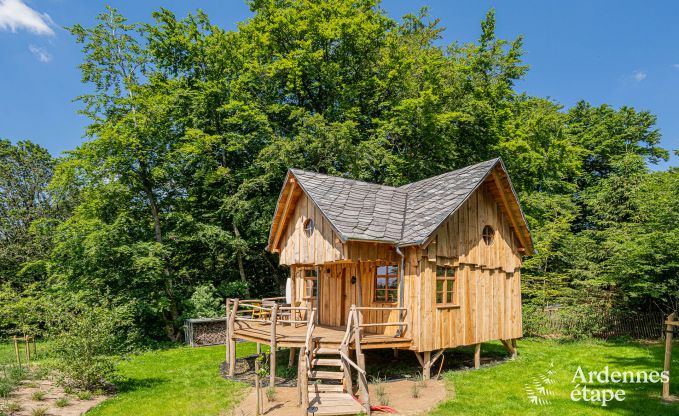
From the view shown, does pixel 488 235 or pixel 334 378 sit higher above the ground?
pixel 488 235

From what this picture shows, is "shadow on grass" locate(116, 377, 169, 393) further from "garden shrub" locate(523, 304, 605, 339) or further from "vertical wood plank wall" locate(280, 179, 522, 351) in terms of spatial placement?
"garden shrub" locate(523, 304, 605, 339)

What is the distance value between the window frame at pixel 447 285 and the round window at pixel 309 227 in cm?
432

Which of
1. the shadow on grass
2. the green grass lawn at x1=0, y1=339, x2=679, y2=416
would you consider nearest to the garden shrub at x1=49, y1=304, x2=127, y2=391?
the shadow on grass

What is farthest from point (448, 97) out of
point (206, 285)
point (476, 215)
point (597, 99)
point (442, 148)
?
point (597, 99)

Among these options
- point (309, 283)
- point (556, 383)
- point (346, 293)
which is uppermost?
point (309, 283)

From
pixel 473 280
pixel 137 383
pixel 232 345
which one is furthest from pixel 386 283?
pixel 137 383

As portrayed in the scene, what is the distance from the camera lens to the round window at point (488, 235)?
46.5ft

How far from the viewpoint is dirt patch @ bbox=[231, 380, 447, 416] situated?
940 centimetres

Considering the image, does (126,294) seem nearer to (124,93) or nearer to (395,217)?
(124,93)

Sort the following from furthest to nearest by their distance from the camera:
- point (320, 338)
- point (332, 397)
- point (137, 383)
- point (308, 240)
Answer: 1. point (308, 240)
2. point (137, 383)
3. point (320, 338)
4. point (332, 397)

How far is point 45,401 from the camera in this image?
10305 mm

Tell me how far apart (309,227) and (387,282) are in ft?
10.7

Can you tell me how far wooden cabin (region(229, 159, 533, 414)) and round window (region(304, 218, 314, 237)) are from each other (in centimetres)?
4

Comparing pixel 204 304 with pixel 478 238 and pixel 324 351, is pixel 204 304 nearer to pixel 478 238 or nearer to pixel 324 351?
pixel 324 351
